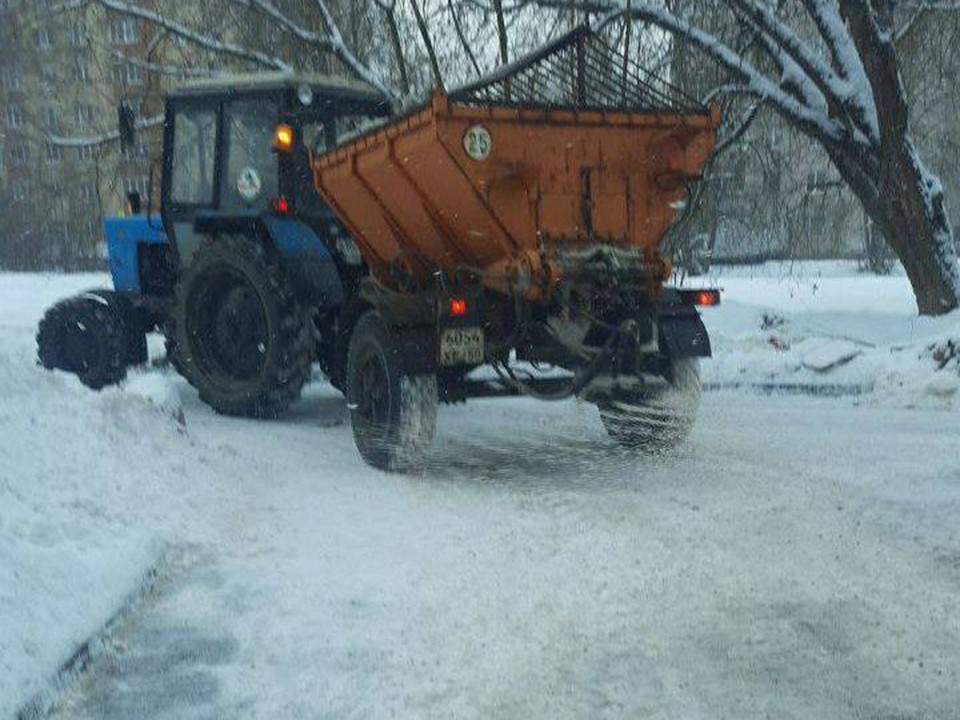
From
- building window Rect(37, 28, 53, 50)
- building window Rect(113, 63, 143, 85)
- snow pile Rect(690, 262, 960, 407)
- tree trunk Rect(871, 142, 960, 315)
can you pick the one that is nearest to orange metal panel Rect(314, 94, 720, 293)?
snow pile Rect(690, 262, 960, 407)

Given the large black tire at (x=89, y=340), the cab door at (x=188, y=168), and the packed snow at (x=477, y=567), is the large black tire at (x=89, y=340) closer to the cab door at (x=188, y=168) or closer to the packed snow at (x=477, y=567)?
the cab door at (x=188, y=168)

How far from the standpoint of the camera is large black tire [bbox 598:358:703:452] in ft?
22.3

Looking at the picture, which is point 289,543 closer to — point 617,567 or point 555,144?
point 617,567

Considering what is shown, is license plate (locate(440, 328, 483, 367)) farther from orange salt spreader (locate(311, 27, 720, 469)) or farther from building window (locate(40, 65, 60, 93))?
building window (locate(40, 65, 60, 93))

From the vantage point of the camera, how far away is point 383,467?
6.75 meters

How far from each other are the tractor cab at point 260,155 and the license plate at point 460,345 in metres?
2.06

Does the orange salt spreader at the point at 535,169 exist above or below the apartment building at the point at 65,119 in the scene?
below

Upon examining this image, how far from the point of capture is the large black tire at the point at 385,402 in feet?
21.2

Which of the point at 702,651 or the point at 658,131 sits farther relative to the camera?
the point at 658,131

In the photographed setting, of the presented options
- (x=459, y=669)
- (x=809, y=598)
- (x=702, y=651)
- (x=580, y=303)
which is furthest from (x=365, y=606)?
(x=580, y=303)

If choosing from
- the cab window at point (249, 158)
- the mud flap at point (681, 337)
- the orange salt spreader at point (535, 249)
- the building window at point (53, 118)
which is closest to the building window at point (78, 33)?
the cab window at point (249, 158)

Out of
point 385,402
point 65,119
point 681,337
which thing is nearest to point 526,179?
point 681,337

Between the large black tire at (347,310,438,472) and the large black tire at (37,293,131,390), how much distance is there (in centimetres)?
339

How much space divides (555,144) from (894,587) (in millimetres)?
3153
